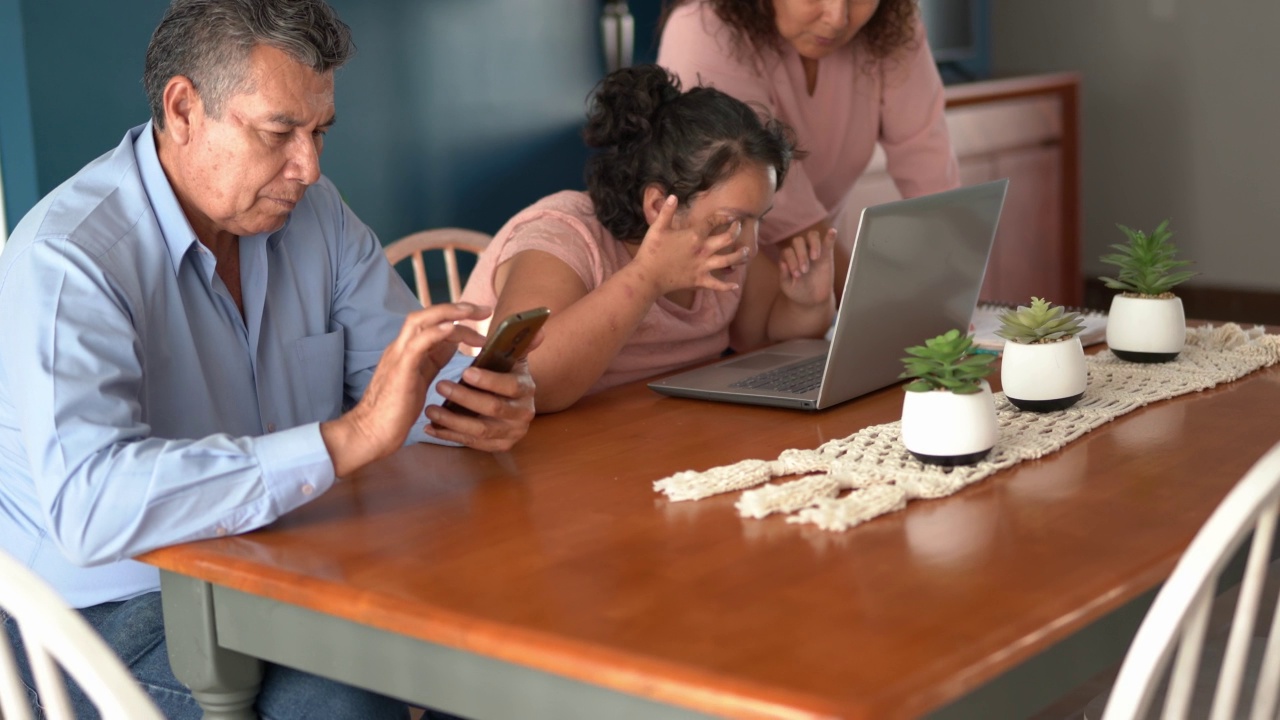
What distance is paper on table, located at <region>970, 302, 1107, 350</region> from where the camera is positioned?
198cm

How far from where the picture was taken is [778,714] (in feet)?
2.77

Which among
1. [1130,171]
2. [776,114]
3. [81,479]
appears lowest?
[1130,171]

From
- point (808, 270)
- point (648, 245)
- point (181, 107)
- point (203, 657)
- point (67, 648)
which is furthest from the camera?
point (808, 270)

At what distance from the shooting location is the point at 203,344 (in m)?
1.51

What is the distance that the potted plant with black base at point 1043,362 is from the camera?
154cm

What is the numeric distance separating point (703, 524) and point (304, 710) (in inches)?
16.8

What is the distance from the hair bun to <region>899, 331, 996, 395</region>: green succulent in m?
0.77

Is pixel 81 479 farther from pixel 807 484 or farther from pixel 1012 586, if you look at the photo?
pixel 1012 586

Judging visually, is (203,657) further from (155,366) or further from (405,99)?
(405,99)

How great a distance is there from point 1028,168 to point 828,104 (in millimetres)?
2460

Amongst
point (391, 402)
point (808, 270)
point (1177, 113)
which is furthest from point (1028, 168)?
point (391, 402)

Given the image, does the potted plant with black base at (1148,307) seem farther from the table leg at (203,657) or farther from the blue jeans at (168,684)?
the table leg at (203,657)

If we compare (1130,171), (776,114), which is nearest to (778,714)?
(776,114)

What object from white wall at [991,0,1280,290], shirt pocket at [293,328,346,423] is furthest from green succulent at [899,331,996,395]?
white wall at [991,0,1280,290]
